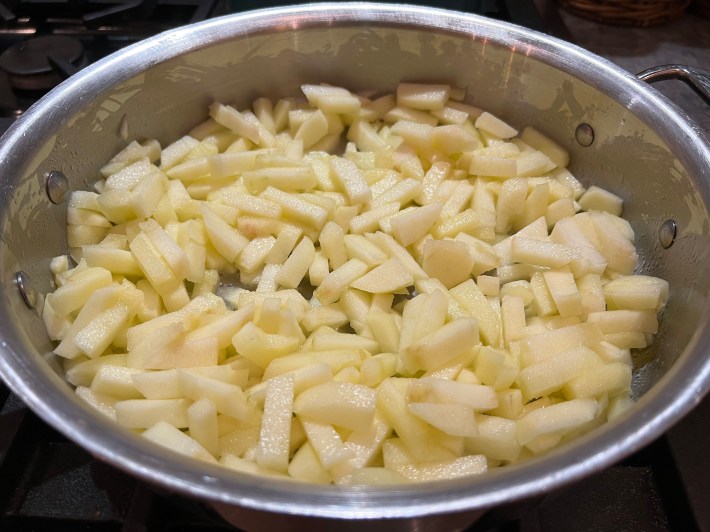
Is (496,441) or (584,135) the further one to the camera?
(584,135)

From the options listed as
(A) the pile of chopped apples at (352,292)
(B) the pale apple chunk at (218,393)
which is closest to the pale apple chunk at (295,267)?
(A) the pile of chopped apples at (352,292)

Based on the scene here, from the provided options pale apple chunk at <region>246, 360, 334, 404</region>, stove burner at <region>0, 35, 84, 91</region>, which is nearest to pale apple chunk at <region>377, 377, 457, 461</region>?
pale apple chunk at <region>246, 360, 334, 404</region>

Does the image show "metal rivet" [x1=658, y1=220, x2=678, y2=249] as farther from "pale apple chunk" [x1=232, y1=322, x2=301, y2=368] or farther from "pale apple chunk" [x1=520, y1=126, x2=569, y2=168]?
"pale apple chunk" [x1=232, y1=322, x2=301, y2=368]

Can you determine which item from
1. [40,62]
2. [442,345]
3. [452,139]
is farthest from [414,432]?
[40,62]

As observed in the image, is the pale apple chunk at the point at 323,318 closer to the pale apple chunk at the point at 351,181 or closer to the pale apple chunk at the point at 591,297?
the pale apple chunk at the point at 351,181

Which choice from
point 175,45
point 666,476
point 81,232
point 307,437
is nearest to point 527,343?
point 666,476

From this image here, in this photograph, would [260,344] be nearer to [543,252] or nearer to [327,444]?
[327,444]
